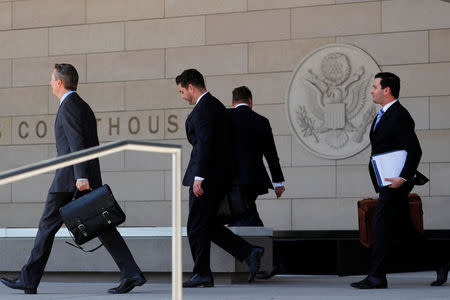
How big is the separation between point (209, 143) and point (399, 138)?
1.53 m

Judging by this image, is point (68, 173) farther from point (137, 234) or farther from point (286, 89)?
point (286, 89)

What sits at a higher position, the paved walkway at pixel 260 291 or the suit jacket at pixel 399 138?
the suit jacket at pixel 399 138

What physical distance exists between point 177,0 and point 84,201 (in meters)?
Answer: 6.42

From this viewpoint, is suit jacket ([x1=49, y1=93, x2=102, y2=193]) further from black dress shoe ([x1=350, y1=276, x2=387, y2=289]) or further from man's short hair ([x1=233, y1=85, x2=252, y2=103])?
black dress shoe ([x1=350, y1=276, x2=387, y2=289])

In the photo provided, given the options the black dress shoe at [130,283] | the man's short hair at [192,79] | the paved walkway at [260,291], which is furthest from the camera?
the man's short hair at [192,79]

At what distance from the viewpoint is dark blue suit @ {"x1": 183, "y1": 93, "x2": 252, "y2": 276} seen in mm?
8180

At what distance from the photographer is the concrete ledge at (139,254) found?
28.9 feet

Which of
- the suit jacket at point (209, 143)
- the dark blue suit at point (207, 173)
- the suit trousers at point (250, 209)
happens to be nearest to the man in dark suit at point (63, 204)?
the dark blue suit at point (207, 173)

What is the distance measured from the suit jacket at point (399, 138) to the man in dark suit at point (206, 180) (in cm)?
121

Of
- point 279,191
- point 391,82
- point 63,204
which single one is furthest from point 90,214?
point 391,82

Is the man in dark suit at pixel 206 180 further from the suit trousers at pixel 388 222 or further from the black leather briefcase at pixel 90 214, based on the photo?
the suit trousers at pixel 388 222

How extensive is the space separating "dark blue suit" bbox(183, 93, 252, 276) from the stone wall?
4.23 metres

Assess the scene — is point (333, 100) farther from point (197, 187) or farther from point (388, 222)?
point (197, 187)

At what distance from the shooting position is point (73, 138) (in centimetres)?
765
